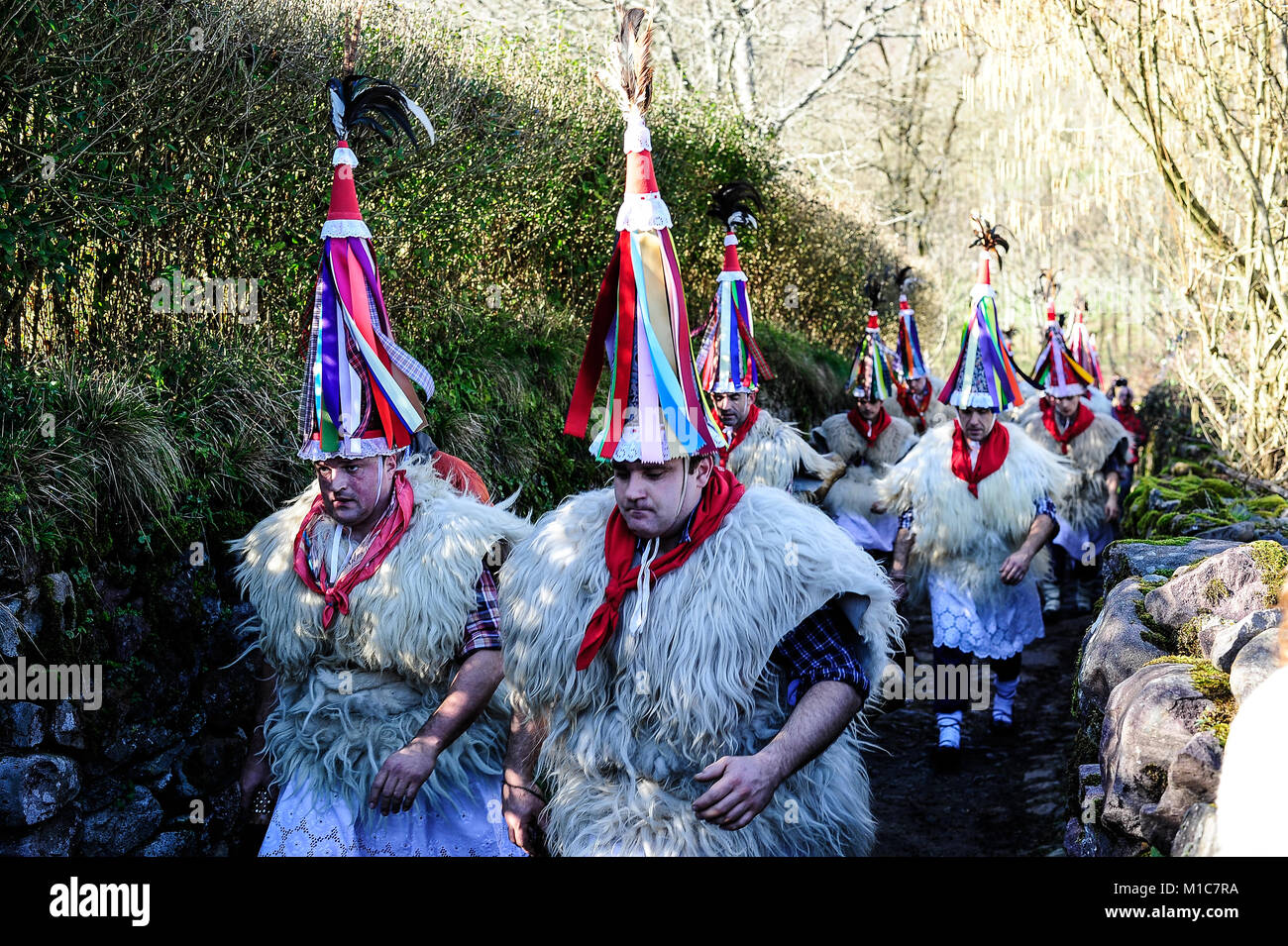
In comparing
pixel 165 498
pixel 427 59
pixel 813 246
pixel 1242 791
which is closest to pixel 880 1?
pixel 813 246

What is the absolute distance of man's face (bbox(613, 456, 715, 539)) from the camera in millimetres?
3234

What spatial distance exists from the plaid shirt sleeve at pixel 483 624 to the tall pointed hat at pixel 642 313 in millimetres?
726

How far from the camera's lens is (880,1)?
24672 mm

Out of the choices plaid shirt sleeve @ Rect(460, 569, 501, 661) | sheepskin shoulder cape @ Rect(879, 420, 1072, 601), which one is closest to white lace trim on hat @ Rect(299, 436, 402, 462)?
plaid shirt sleeve @ Rect(460, 569, 501, 661)

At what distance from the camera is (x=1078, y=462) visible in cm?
1061

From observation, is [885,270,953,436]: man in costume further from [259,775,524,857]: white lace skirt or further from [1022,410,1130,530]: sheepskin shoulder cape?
[259,775,524,857]: white lace skirt

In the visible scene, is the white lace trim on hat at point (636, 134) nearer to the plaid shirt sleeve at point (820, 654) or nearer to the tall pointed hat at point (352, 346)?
the tall pointed hat at point (352, 346)

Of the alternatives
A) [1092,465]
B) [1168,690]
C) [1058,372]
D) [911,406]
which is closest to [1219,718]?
[1168,690]

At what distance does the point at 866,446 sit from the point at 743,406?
9.57 ft

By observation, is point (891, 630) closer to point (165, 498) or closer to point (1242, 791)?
point (1242, 791)

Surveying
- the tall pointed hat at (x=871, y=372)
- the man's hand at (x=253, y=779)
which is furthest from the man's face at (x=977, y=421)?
the man's hand at (x=253, y=779)

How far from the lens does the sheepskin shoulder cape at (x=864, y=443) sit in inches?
411

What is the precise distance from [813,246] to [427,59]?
11.6 meters
